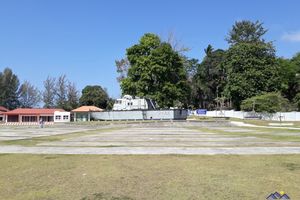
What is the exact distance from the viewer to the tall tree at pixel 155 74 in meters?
60.5

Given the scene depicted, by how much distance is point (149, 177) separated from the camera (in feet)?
28.4

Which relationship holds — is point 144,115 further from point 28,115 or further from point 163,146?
point 163,146

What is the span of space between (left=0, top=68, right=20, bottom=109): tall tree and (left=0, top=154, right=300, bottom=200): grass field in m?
101

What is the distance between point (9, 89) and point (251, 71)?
2958 inches

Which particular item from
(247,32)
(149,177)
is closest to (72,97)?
(247,32)

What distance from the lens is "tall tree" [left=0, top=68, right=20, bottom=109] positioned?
104688mm

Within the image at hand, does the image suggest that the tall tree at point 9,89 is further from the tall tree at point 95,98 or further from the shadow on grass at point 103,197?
the shadow on grass at point 103,197

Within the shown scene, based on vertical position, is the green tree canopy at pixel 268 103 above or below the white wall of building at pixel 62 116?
above

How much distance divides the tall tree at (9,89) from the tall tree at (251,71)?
6917 centimetres

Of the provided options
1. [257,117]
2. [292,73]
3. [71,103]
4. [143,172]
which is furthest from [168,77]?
[143,172]

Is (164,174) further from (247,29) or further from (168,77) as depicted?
(247,29)

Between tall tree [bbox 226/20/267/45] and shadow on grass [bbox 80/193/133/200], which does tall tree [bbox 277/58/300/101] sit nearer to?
tall tree [bbox 226/20/267/45]

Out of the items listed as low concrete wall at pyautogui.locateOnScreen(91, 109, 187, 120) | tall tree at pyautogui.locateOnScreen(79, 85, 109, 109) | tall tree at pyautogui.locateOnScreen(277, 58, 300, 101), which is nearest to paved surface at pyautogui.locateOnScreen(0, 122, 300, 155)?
low concrete wall at pyautogui.locateOnScreen(91, 109, 187, 120)

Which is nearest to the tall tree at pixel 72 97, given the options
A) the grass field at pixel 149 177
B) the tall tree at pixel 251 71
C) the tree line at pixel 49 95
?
the tree line at pixel 49 95
